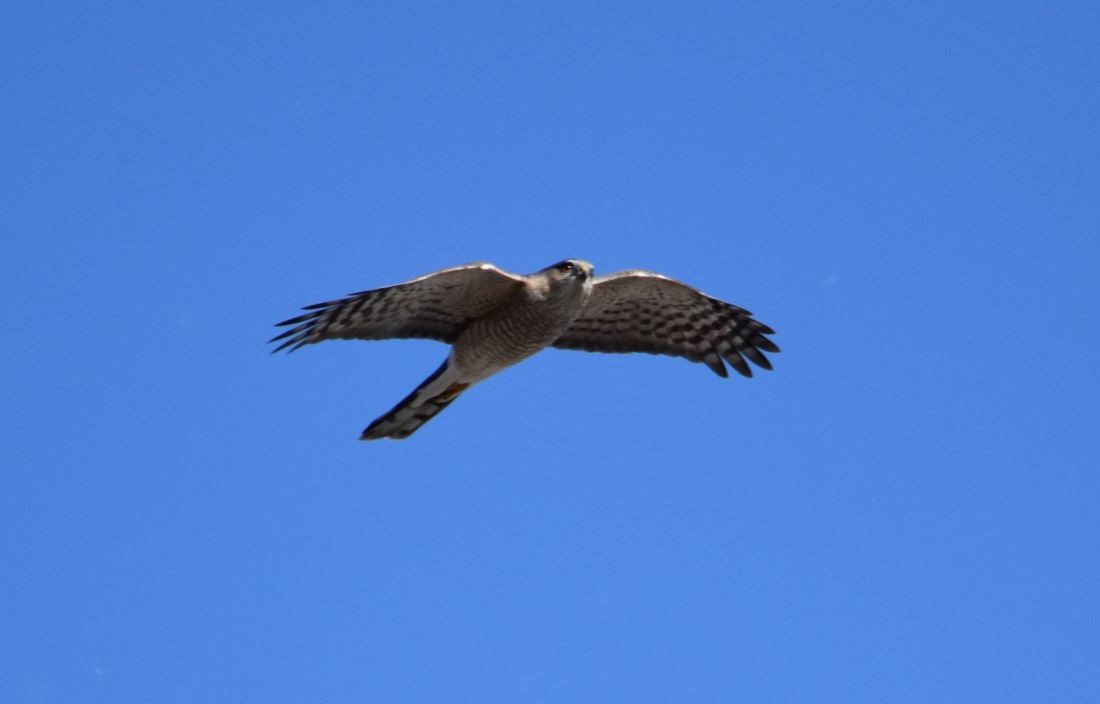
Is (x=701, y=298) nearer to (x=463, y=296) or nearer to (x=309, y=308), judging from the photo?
(x=463, y=296)

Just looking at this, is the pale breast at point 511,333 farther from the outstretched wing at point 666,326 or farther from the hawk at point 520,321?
the outstretched wing at point 666,326

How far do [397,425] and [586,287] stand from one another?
1.91 meters

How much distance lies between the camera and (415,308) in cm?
1288

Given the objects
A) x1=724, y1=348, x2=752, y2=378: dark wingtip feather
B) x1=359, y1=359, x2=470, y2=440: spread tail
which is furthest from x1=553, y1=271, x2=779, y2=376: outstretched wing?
x1=359, y1=359, x2=470, y2=440: spread tail

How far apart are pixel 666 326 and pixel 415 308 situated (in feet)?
7.86

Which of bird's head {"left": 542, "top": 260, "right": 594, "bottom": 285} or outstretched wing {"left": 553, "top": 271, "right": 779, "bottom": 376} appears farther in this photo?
outstretched wing {"left": 553, "top": 271, "right": 779, "bottom": 376}

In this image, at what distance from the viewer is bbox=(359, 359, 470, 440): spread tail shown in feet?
42.3

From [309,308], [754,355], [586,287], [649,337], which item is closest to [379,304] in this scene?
[309,308]

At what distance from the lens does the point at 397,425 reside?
42.5 feet

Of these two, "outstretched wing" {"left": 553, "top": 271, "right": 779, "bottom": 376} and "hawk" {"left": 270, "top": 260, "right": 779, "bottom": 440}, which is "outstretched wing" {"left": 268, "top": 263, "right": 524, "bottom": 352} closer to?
"hawk" {"left": 270, "top": 260, "right": 779, "bottom": 440}

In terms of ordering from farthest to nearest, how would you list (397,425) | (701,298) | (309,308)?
1. (701,298)
2. (397,425)
3. (309,308)

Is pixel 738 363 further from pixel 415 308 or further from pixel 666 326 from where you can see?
pixel 415 308

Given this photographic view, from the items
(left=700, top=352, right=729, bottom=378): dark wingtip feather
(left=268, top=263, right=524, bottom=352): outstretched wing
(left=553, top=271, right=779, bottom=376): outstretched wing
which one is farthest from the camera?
(left=700, top=352, right=729, bottom=378): dark wingtip feather

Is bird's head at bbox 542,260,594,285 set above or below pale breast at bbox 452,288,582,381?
above
